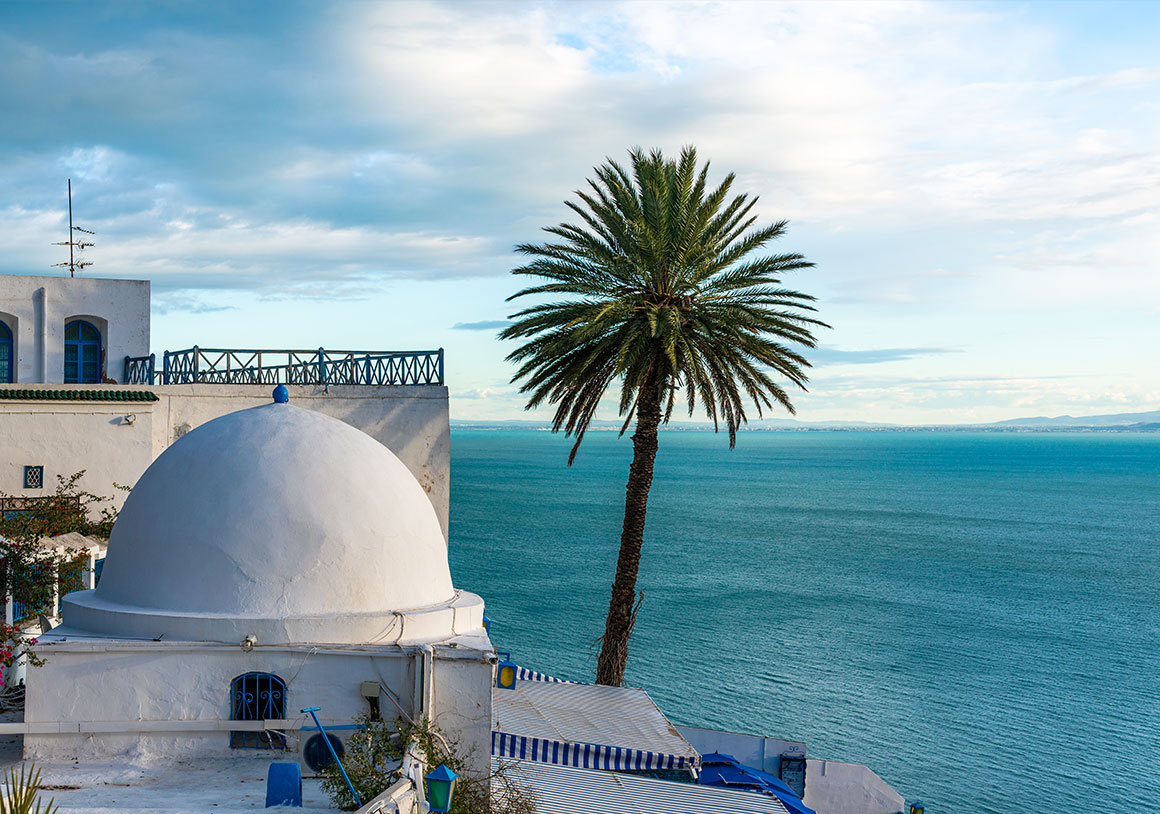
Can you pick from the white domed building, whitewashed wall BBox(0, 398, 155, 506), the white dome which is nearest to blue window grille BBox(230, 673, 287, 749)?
the white domed building

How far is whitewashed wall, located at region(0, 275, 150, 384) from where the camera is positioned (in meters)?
27.3

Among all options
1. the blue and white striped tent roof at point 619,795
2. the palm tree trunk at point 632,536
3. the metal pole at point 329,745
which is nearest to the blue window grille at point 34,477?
the palm tree trunk at point 632,536

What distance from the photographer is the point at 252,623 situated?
11.3m

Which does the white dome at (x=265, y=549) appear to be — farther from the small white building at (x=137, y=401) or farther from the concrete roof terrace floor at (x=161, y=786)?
the small white building at (x=137, y=401)

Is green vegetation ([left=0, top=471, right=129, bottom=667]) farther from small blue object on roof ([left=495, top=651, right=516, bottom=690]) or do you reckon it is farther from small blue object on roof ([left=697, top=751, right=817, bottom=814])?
small blue object on roof ([left=697, top=751, right=817, bottom=814])

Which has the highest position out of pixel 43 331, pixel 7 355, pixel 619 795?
pixel 43 331

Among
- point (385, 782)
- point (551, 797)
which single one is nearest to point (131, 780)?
point (385, 782)

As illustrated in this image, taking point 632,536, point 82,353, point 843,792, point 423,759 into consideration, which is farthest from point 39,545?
point 843,792

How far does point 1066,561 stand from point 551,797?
71407 millimetres

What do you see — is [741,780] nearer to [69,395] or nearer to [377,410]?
[377,410]

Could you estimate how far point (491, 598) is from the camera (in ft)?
177

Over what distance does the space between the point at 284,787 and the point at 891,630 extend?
149ft

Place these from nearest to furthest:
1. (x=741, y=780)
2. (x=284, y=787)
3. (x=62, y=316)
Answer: (x=284, y=787)
(x=741, y=780)
(x=62, y=316)

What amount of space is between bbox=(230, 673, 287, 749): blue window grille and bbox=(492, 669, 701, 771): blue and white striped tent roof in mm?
4872
